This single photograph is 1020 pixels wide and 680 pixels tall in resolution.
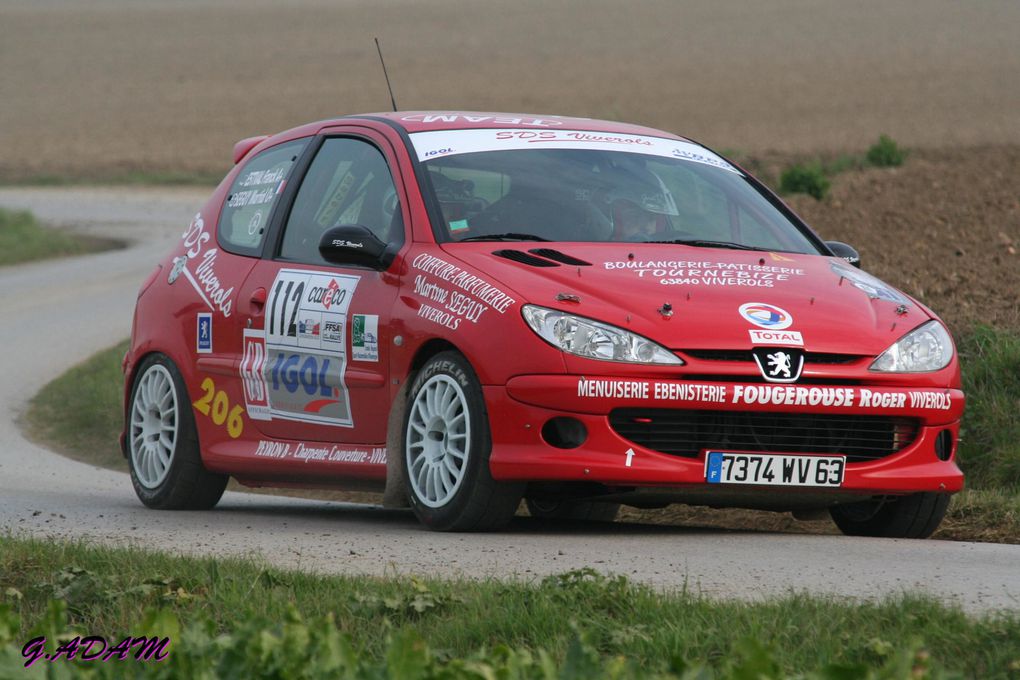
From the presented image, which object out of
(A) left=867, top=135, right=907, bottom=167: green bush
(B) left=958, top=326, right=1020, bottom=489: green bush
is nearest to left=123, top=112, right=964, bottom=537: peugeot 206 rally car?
(B) left=958, top=326, right=1020, bottom=489: green bush

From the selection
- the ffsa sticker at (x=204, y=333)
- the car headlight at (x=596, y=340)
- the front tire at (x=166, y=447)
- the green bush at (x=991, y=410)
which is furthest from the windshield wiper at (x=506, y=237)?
the green bush at (x=991, y=410)

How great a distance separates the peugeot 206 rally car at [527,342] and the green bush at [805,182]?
9.29 meters

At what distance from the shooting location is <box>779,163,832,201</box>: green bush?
697 inches

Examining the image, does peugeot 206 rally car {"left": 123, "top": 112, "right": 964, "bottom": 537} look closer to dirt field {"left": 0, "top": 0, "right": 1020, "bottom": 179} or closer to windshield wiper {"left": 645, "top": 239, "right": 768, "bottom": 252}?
windshield wiper {"left": 645, "top": 239, "right": 768, "bottom": 252}

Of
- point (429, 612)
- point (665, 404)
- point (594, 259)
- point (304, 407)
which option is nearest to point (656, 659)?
point (429, 612)

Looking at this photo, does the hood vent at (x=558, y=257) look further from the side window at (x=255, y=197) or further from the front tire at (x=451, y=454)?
the side window at (x=255, y=197)

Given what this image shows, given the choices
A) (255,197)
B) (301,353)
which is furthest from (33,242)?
(301,353)

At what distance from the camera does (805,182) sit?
58.7 ft

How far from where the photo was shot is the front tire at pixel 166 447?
342 inches

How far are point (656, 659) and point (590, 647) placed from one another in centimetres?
41

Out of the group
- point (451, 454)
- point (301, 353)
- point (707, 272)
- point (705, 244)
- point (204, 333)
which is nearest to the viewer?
point (451, 454)

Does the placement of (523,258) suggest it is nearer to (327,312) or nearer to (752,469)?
(327,312)

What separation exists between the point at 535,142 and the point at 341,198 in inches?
35.6

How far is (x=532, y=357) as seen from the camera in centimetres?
663
